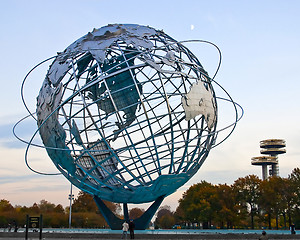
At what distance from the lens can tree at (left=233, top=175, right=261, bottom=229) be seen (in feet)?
127

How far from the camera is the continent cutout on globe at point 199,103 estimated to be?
600 inches

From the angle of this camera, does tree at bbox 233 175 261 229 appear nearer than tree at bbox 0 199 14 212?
Yes

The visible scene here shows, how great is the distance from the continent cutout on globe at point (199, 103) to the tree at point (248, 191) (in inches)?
941

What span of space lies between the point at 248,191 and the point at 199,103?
25975mm

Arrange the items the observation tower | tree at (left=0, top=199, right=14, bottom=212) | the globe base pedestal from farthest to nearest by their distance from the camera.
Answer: the observation tower < tree at (left=0, top=199, right=14, bottom=212) < the globe base pedestal

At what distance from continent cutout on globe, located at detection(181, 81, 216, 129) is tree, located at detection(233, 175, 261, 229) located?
23902 mm

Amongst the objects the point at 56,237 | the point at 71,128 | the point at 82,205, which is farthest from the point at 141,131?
the point at 82,205

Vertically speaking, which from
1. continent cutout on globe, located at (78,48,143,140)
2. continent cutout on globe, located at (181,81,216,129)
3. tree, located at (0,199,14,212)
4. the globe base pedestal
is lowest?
tree, located at (0,199,14,212)

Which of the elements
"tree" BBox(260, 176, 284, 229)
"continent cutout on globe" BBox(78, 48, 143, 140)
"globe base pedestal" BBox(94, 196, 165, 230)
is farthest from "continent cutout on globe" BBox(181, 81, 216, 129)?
"tree" BBox(260, 176, 284, 229)

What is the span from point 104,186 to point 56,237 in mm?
2984

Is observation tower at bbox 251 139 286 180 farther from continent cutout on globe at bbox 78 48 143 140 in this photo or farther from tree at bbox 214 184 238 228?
continent cutout on globe at bbox 78 48 143 140

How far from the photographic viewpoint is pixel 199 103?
52.0 ft

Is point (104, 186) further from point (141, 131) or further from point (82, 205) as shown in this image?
point (82, 205)

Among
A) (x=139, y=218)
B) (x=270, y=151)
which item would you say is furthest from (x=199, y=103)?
(x=270, y=151)
